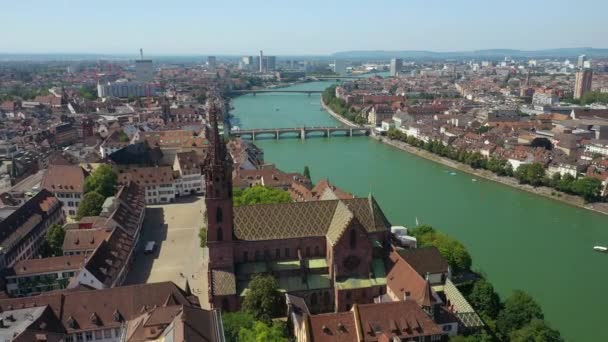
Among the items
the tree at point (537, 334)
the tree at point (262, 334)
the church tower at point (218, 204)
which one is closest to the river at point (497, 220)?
the tree at point (537, 334)

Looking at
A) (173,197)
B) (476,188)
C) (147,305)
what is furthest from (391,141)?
(147,305)

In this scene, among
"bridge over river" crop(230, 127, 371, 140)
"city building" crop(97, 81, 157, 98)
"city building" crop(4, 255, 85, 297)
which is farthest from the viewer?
"city building" crop(97, 81, 157, 98)

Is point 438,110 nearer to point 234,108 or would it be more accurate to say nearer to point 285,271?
point 234,108

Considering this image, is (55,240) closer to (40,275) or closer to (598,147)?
(40,275)

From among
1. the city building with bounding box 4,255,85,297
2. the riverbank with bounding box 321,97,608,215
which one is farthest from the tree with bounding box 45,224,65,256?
the riverbank with bounding box 321,97,608,215

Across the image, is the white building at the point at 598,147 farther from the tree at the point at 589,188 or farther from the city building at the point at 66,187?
the city building at the point at 66,187

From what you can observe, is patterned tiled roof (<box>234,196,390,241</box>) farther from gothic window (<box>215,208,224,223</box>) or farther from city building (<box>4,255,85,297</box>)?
A: city building (<box>4,255,85,297</box>)
